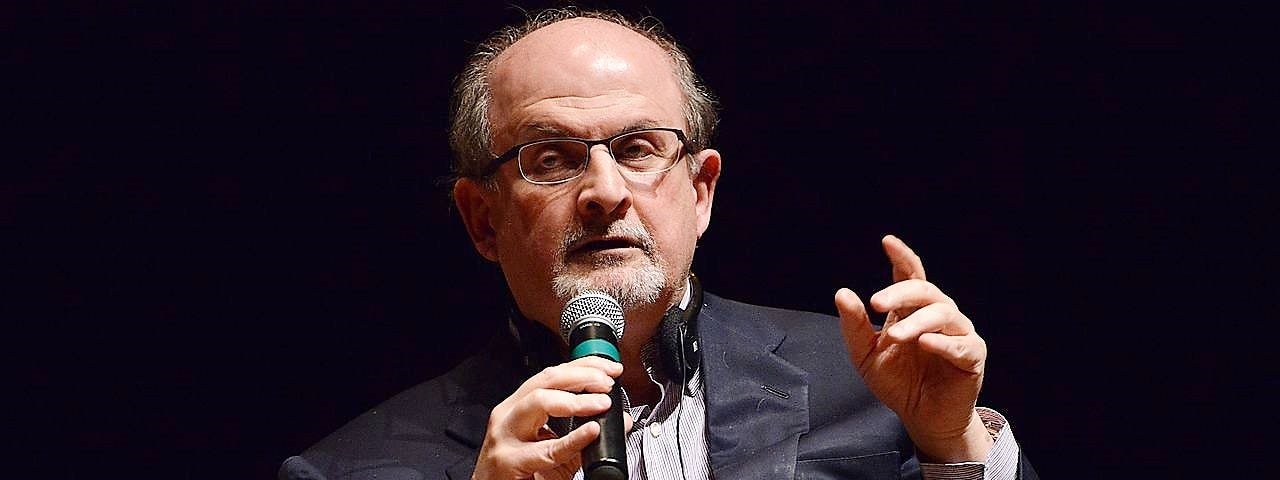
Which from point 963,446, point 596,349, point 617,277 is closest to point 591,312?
point 596,349

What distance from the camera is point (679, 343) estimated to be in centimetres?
258

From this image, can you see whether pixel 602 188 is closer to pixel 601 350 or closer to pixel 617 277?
pixel 617 277

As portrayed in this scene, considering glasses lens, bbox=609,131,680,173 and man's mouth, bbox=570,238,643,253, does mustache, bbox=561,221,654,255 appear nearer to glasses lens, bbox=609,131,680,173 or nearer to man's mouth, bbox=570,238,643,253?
man's mouth, bbox=570,238,643,253

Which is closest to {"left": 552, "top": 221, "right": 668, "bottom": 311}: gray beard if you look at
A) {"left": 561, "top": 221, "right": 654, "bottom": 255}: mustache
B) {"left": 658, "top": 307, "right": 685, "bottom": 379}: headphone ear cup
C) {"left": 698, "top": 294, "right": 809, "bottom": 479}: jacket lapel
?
{"left": 561, "top": 221, "right": 654, "bottom": 255}: mustache

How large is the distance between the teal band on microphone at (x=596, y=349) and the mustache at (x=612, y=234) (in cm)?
54

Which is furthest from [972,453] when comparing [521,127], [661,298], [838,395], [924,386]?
[521,127]

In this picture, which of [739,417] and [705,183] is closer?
[739,417]

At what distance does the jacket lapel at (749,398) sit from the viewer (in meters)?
2.48

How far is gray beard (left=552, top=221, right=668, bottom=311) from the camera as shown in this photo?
2.45m

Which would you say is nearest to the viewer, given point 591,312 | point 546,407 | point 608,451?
point 608,451

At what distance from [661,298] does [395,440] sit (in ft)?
1.94

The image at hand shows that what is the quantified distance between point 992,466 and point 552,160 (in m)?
0.97

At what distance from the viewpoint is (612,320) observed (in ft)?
6.91

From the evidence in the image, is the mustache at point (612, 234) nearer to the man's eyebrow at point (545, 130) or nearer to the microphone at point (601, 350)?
the man's eyebrow at point (545, 130)
